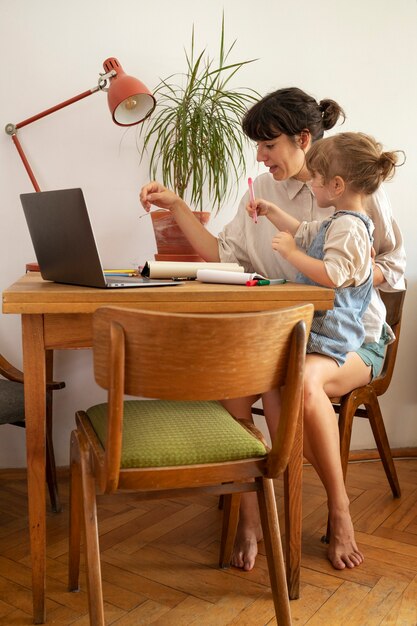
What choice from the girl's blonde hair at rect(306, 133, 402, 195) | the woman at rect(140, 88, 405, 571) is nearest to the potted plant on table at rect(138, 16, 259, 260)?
the woman at rect(140, 88, 405, 571)

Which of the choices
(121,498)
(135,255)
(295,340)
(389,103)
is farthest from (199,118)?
(121,498)

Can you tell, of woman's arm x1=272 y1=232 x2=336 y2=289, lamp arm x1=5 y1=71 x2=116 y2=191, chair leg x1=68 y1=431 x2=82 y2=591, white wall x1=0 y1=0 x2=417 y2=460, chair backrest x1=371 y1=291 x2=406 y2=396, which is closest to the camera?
chair leg x1=68 y1=431 x2=82 y2=591

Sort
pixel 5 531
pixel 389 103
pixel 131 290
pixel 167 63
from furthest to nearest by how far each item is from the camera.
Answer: pixel 389 103 < pixel 167 63 < pixel 5 531 < pixel 131 290

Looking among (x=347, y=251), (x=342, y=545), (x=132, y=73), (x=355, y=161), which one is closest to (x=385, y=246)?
(x=355, y=161)

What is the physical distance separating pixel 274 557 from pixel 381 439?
101 cm

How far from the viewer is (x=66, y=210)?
135cm

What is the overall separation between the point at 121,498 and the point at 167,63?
168 centimetres

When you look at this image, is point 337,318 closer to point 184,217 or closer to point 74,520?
point 184,217

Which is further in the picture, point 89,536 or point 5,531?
point 5,531

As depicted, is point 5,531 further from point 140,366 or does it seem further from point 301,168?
point 301,168

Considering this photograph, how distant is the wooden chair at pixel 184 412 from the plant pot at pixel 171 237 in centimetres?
82

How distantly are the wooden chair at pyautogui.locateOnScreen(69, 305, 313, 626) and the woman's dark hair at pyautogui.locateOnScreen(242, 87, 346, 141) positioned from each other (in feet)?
3.22

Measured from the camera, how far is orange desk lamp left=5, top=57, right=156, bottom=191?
1.97m

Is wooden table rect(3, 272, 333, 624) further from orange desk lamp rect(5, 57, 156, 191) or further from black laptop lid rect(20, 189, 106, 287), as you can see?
orange desk lamp rect(5, 57, 156, 191)
